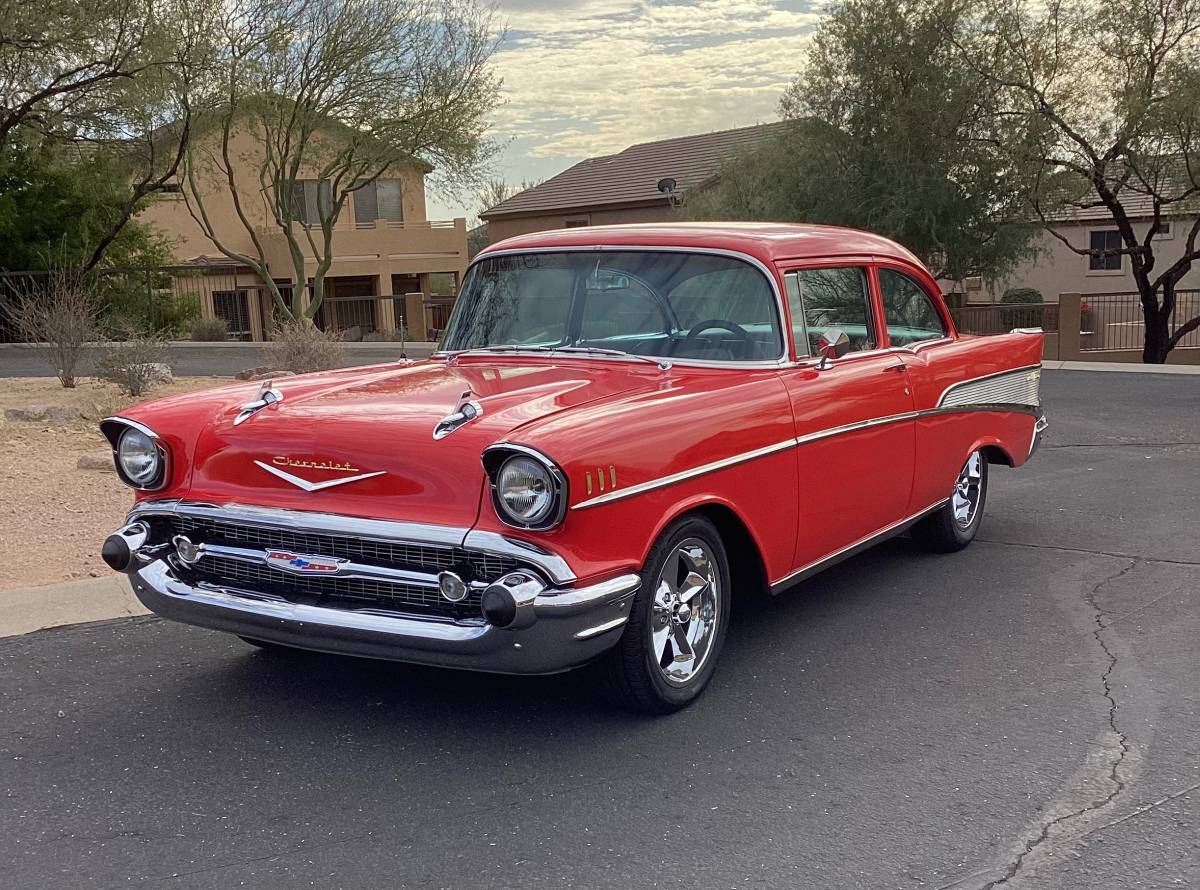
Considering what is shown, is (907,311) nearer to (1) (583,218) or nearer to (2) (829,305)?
(2) (829,305)

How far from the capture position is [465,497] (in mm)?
3514

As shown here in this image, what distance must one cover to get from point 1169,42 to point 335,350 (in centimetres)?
1569

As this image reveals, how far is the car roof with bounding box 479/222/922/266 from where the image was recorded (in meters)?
4.81

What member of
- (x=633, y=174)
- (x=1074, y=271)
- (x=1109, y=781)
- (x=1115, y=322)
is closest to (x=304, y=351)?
(x=1109, y=781)

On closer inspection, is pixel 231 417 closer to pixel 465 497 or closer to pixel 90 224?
pixel 465 497

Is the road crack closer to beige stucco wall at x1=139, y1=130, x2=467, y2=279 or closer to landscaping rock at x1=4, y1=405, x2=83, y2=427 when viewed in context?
landscaping rock at x1=4, y1=405, x2=83, y2=427

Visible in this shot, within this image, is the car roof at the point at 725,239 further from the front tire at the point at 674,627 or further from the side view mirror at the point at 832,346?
the front tire at the point at 674,627

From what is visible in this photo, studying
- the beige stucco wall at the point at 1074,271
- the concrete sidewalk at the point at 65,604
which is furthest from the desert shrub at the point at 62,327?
the beige stucco wall at the point at 1074,271

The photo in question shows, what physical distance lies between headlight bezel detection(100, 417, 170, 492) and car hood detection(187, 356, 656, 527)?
136 mm

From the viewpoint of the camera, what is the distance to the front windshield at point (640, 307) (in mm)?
4680

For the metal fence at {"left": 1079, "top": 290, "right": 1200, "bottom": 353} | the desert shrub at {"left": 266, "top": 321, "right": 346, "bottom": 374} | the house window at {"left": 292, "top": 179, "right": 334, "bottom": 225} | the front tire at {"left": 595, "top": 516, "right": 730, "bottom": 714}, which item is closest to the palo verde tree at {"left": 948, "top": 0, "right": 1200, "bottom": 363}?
the metal fence at {"left": 1079, "top": 290, "right": 1200, "bottom": 353}

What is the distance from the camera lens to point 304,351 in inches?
522

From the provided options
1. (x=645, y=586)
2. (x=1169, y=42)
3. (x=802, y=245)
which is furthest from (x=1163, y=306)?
(x=645, y=586)

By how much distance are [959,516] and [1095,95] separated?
17.2 meters
